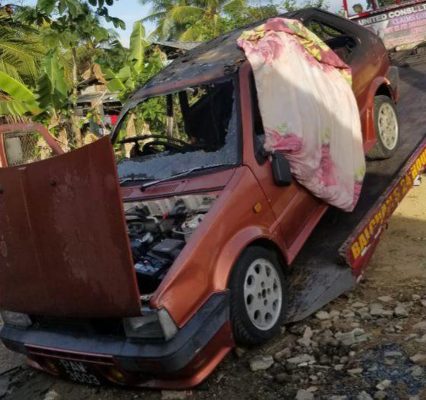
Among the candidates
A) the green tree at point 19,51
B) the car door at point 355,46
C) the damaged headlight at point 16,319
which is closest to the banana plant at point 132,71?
the green tree at point 19,51

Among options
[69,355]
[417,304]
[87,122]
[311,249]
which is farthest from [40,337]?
[87,122]

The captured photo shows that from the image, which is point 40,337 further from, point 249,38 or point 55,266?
point 249,38

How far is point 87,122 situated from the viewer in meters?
12.2

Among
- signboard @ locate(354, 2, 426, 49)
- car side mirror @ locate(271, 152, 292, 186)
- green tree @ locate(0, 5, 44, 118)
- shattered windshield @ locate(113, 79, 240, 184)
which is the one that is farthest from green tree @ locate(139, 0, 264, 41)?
car side mirror @ locate(271, 152, 292, 186)

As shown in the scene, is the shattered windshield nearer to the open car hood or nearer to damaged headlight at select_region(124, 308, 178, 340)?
the open car hood

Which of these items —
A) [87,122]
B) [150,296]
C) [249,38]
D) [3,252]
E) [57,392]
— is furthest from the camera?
[87,122]

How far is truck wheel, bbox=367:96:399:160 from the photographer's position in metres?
5.50

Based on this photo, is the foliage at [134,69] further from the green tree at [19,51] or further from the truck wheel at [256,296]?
the truck wheel at [256,296]

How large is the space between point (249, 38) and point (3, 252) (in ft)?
8.26

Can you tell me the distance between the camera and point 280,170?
403 cm

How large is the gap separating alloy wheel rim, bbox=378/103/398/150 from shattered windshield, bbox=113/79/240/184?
6.51 feet

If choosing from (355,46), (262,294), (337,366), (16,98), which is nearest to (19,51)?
(16,98)

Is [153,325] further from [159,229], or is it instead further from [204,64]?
[204,64]

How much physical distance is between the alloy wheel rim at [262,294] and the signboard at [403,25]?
707cm
